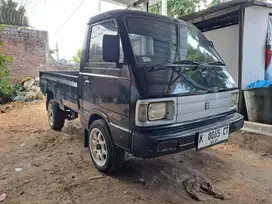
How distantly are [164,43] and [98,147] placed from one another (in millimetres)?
1553

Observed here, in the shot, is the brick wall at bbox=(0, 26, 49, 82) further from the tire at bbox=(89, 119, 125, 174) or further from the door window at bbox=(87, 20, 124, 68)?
the tire at bbox=(89, 119, 125, 174)

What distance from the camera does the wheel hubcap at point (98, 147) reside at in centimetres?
302

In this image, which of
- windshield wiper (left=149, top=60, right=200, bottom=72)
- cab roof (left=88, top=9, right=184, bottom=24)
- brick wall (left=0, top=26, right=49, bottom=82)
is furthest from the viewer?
brick wall (left=0, top=26, right=49, bottom=82)

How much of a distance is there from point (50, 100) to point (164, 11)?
12.9 ft

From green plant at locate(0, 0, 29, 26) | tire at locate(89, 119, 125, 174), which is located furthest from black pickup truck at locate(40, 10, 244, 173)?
green plant at locate(0, 0, 29, 26)

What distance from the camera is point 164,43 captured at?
2891 mm

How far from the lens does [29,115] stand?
6906mm

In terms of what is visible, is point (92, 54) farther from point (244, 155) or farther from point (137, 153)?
point (244, 155)

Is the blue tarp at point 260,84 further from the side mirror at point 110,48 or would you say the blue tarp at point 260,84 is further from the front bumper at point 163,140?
the side mirror at point 110,48

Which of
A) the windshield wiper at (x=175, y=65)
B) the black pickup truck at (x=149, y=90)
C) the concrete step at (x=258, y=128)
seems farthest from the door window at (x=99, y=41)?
the concrete step at (x=258, y=128)

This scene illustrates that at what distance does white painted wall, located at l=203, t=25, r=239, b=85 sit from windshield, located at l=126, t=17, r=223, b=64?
209cm

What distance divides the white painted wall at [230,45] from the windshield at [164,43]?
209 centimetres

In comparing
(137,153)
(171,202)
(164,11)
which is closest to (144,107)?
(137,153)

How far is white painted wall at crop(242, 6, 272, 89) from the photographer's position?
4.72 m
